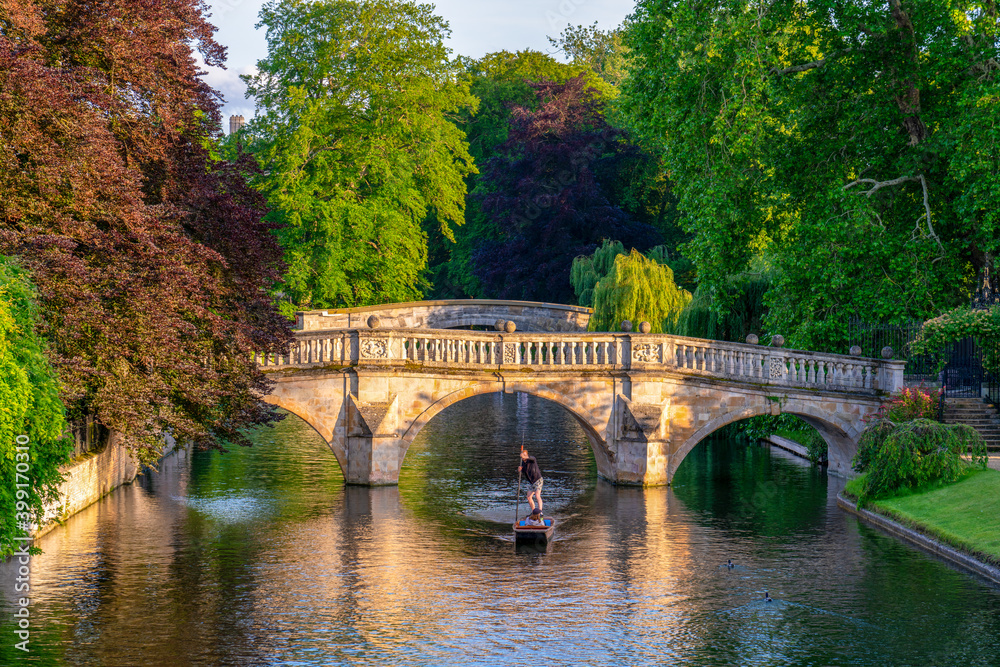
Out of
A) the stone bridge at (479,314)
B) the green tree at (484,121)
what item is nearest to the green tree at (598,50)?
the green tree at (484,121)

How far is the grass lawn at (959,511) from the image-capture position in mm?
17641

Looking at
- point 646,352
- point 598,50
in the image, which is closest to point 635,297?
point 646,352

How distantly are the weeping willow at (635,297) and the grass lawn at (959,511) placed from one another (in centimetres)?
1699

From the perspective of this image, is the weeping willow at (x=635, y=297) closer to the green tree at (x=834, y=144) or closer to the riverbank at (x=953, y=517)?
the green tree at (x=834, y=144)

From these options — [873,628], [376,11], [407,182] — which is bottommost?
[873,628]

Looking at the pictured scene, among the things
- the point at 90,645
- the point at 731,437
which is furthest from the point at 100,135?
the point at 731,437

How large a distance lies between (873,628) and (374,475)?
1290cm

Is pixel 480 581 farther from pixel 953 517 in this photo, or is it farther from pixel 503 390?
pixel 503 390

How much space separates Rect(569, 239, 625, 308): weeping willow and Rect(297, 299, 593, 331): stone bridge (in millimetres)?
4379

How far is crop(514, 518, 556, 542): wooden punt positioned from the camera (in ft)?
62.0

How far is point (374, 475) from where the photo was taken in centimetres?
2452

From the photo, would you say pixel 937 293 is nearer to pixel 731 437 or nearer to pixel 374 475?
pixel 731 437

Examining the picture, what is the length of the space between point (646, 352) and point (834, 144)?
7940 mm

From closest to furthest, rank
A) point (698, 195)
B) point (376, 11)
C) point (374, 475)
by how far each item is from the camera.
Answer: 1. point (374, 475)
2. point (698, 195)
3. point (376, 11)
